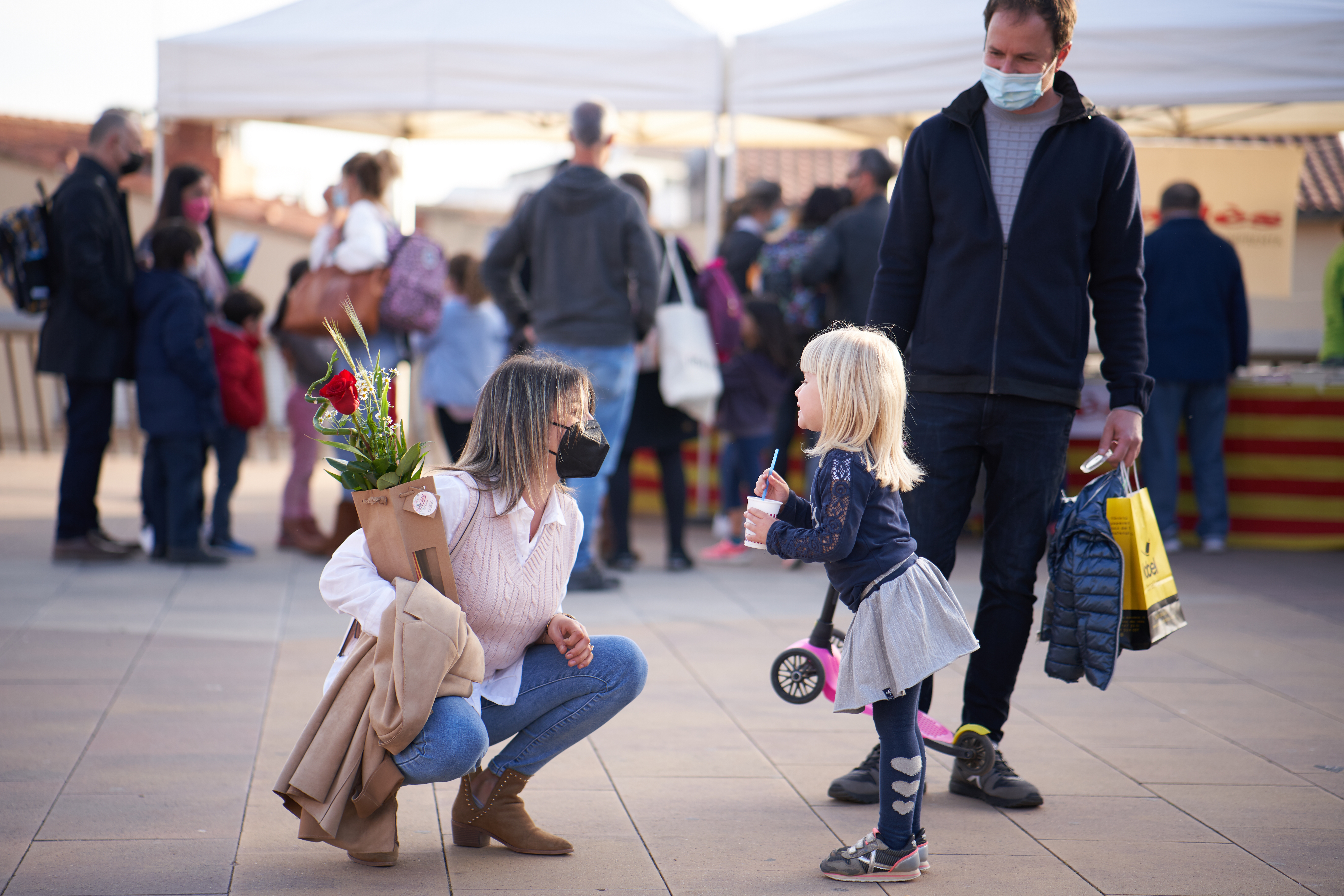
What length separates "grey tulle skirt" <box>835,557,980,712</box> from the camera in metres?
2.83

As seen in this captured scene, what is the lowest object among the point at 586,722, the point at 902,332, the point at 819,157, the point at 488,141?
the point at 586,722

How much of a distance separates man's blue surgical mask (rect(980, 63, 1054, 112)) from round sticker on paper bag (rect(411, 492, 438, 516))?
169 cm

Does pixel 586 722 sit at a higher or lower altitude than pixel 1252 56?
lower

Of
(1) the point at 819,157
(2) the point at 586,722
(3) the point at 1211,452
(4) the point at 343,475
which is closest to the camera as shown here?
(4) the point at 343,475

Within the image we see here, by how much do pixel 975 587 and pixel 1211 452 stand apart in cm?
214

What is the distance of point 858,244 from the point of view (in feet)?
22.2

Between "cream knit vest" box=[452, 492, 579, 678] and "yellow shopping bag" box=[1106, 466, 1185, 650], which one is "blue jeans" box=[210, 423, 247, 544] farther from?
"yellow shopping bag" box=[1106, 466, 1185, 650]

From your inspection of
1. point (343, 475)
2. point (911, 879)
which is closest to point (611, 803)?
point (911, 879)

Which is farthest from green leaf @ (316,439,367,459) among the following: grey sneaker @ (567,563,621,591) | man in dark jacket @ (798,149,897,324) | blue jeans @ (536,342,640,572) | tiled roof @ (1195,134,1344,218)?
tiled roof @ (1195,134,1344,218)

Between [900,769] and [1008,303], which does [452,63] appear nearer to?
[1008,303]

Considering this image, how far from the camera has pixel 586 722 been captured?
118 inches

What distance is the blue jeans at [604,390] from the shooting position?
6105 mm

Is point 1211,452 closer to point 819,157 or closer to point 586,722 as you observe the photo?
point 586,722

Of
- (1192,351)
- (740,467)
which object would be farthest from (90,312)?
(1192,351)
